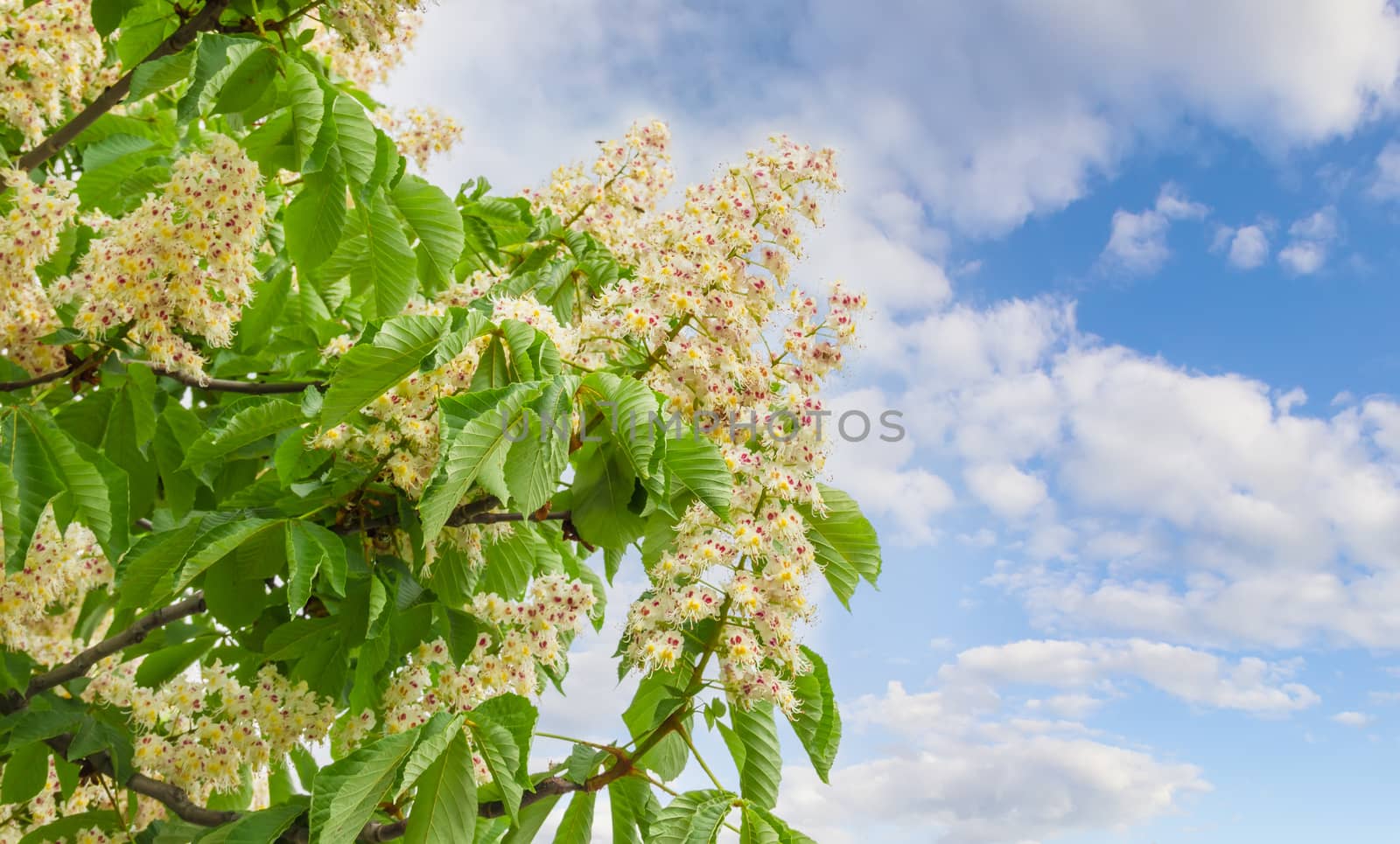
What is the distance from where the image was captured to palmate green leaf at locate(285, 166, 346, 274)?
112 inches

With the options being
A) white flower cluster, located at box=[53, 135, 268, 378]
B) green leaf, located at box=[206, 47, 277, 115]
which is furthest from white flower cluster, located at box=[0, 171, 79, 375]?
green leaf, located at box=[206, 47, 277, 115]

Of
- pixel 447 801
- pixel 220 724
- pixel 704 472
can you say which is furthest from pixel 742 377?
pixel 220 724

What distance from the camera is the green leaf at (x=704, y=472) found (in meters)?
2.20

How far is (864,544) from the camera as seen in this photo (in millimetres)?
2592

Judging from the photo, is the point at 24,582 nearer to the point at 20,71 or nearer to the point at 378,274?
the point at 378,274

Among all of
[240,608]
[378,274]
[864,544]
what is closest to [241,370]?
[378,274]

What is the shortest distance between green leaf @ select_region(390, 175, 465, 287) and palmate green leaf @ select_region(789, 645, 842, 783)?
5.16 feet

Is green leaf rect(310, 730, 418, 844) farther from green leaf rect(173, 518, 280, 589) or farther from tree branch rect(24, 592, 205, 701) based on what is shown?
tree branch rect(24, 592, 205, 701)

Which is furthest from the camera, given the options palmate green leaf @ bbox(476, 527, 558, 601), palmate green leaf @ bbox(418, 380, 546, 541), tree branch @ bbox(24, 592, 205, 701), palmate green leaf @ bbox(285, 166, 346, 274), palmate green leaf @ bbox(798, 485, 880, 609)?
tree branch @ bbox(24, 592, 205, 701)

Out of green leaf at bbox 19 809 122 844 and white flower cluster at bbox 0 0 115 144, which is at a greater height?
white flower cluster at bbox 0 0 115 144

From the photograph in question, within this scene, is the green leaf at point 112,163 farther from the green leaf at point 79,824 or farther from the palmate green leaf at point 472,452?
the palmate green leaf at point 472,452

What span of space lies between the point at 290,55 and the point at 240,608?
1.44 meters

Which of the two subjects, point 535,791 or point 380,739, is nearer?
point 380,739

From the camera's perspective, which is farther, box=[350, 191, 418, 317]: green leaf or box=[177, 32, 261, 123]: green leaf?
box=[350, 191, 418, 317]: green leaf
